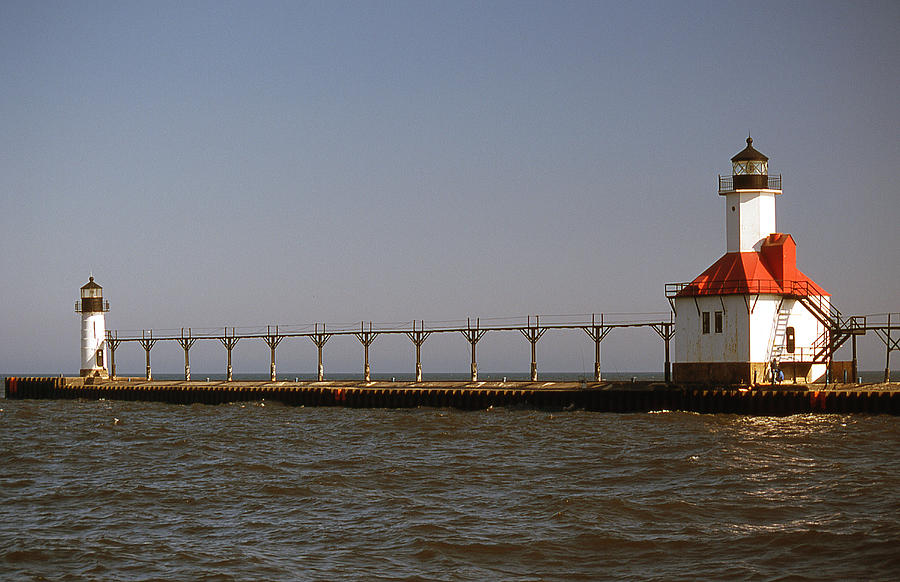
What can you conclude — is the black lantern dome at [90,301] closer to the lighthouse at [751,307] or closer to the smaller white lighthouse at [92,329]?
the smaller white lighthouse at [92,329]

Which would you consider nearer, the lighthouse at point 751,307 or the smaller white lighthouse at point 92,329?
the lighthouse at point 751,307

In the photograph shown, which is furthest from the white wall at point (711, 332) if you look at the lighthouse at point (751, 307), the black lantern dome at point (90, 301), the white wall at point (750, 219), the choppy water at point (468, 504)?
the black lantern dome at point (90, 301)

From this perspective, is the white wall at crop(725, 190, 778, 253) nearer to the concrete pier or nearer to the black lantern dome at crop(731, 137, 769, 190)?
the black lantern dome at crop(731, 137, 769, 190)

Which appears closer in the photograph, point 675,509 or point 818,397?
point 675,509

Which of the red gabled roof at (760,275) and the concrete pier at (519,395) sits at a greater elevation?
the red gabled roof at (760,275)

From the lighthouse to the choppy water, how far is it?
5860 mm

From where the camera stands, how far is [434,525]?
64.4ft

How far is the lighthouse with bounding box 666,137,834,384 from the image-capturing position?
43.6 meters

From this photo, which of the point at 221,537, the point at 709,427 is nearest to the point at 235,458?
the point at 221,537

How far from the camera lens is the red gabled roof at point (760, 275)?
44.0 m

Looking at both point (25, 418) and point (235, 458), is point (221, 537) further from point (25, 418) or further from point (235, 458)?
point (25, 418)

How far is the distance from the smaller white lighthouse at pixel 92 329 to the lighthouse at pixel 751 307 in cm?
4445

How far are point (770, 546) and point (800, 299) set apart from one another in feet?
96.3

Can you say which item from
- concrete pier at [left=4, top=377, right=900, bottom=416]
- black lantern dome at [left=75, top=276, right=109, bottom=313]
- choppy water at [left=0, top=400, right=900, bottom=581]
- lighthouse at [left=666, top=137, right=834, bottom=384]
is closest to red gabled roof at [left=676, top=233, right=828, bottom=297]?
lighthouse at [left=666, top=137, right=834, bottom=384]
